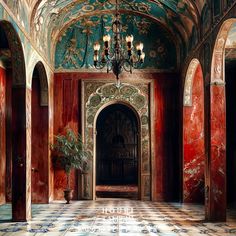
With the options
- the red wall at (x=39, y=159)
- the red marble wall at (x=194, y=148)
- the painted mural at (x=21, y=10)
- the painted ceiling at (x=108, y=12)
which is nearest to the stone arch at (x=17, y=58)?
the painted mural at (x=21, y=10)

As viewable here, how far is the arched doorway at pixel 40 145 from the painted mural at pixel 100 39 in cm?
145

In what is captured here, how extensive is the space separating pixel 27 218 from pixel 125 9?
275 inches

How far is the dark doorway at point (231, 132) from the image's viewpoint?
12752 millimetres

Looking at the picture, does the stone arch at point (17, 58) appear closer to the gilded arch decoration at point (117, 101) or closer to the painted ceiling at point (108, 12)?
the painted ceiling at point (108, 12)

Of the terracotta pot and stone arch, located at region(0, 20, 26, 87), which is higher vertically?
stone arch, located at region(0, 20, 26, 87)

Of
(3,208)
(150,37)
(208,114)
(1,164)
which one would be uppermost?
(150,37)

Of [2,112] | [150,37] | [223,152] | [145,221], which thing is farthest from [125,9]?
[145,221]

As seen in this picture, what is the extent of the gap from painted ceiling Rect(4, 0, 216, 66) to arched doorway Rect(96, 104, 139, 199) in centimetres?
622

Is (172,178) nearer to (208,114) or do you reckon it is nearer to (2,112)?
(208,114)

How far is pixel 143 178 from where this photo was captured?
13.0 meters

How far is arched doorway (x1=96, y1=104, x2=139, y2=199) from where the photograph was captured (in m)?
18.6

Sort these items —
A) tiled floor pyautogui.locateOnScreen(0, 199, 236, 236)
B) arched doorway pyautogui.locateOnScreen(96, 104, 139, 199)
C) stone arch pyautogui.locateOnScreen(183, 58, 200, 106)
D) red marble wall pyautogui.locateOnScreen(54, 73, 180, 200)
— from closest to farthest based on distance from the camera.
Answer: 1. tiled floor pyautogui.locateOnScreen(0, 199, 236, 236)
2. stone arch pyautogui.locateOnScreen(183, 58, 200, 106)
3. red marble wall pyautogui.locateOnScreen(54, 73, 180, 200)
4. arched doorway pyautogui.locateOnScreen(96, 104, 139, 199)

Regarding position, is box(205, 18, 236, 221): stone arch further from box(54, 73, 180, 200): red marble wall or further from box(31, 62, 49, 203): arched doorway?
box(31, 62, 49, 203): arched doorway

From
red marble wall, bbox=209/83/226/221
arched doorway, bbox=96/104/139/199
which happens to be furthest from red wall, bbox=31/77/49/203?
arched doorway, bbox=96/104/139/199
